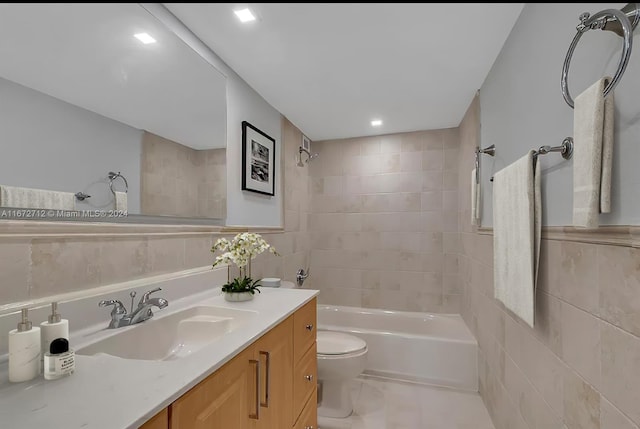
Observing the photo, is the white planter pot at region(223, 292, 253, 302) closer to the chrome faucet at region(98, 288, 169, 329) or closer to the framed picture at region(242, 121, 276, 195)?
the chrome faucet at region(98, 288, 169, 329)

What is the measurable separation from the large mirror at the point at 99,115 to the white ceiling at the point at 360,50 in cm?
27

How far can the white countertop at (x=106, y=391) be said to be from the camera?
54 cm

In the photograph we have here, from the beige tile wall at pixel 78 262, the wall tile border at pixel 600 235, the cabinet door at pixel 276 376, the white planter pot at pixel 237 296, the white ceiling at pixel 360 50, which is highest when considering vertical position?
the white ceiling at pixel 360 50

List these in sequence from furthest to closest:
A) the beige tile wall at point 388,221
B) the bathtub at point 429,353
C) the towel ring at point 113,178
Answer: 1. the beige tile wall at point 388,221
2. the bathtub at point 429,353
3. the towel ring at point 113,178

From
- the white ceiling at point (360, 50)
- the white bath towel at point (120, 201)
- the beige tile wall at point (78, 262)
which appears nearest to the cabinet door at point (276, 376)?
the beige tile wall at point (78, 262)

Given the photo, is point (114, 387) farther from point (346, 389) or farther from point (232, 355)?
point (346, 389)

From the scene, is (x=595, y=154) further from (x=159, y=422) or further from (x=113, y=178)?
(x=113, y=178)

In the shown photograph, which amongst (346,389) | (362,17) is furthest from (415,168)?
(346,389)

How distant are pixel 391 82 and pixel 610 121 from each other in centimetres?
146

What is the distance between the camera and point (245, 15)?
4.51 feet

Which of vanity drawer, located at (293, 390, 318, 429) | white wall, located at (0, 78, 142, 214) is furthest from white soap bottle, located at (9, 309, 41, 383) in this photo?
vanity drawer, located at (293, 390, 318, 429)

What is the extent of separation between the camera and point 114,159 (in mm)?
1146

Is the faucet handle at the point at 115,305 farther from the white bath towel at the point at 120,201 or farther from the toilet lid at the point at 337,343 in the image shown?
the toilet lid at the point at 337,343

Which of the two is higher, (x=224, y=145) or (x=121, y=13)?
(x=121, y=13)
